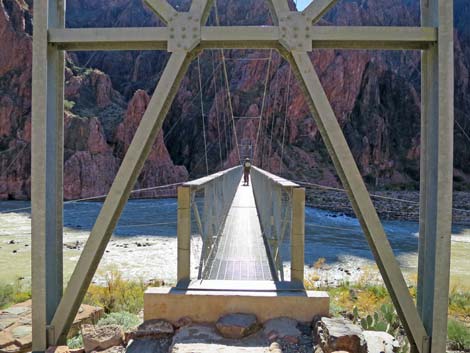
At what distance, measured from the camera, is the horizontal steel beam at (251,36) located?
1929mm

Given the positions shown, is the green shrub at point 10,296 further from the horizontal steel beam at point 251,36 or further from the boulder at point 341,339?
the boulder at point 341,339

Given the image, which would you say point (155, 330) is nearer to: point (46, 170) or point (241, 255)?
point (46, 170)

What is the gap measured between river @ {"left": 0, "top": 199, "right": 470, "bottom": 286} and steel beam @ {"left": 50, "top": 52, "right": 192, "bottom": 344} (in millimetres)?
1297

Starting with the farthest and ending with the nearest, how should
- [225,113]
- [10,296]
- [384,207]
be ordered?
[225,113] < [384,207] < [10,296]

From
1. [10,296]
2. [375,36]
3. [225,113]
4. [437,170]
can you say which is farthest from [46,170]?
Result: [225,113]

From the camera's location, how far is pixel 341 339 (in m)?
1.77

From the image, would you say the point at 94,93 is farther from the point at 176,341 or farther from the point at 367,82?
the point at 176,341

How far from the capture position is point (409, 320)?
1.97 meters

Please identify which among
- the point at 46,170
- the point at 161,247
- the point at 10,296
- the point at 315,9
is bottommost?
the point at 161,247

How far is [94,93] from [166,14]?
36049 millimetres

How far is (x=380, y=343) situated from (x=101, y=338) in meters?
1.47

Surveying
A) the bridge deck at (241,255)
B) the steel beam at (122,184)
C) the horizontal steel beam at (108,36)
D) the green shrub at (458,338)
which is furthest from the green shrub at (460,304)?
the horizontal steel beam at (108,36)

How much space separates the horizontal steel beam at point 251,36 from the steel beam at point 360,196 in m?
0.17

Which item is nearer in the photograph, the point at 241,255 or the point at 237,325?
the point at 237,325
